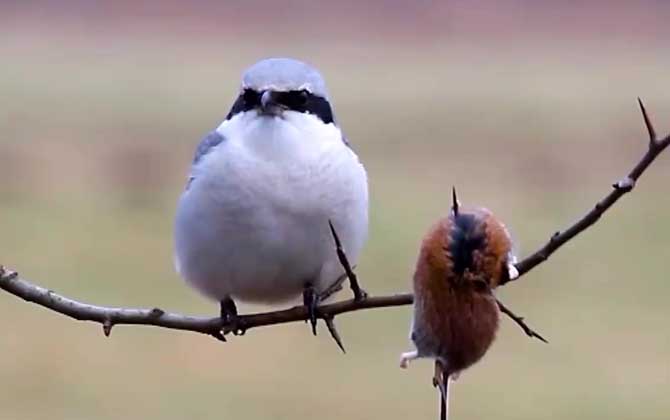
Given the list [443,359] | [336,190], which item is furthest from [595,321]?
[443,359]

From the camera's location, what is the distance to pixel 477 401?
33.5ft

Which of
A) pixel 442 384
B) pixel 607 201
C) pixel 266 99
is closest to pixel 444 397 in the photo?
pixel 442 384

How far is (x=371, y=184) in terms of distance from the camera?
1633 cm

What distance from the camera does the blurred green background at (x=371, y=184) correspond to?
10.5 metres

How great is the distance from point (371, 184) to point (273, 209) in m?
13.1

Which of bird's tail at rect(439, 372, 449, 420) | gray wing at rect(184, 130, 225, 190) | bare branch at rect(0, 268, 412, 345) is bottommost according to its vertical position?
bird's tail at rect(439, 372, 449, 420)

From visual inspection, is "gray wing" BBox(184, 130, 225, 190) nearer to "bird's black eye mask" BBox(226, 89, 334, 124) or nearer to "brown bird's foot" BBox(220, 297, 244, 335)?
"bird's black eye mask" BBox(226, 89, 334, 124)

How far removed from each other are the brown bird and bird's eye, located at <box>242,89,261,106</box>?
1.41 m

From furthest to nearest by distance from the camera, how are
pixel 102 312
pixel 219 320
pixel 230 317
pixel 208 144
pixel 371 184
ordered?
pixel 371 184 → pixel 208 144 → pixel 230 317 → pixel 219 320 → pixel 102 312

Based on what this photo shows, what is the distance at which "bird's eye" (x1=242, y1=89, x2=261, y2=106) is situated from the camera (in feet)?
10.4

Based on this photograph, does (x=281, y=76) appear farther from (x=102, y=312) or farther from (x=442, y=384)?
(x=442, y=384)

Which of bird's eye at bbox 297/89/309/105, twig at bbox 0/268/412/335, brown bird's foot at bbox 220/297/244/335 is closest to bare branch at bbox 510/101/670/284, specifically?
twig at bbox 0/268/412/335

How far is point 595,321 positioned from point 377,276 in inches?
70.6

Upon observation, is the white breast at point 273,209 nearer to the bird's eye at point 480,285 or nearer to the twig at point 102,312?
the twig at point 102,312
